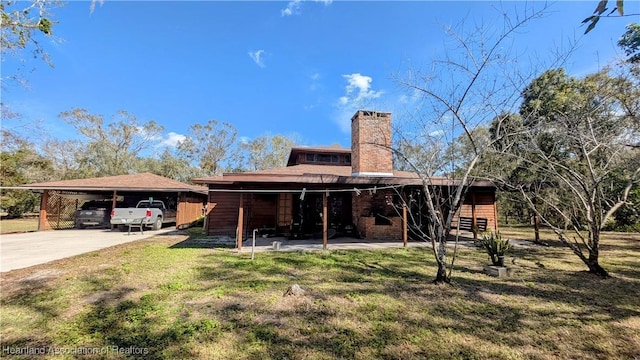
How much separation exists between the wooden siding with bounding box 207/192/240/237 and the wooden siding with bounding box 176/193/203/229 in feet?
10.4

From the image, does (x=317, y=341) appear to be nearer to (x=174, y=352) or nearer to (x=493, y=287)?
(x=174, y=352)

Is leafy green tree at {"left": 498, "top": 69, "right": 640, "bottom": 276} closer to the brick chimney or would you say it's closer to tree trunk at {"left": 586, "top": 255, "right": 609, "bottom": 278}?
tree trunk at {"left": 586, "top": 255, "right": 609, "bottom": 278}

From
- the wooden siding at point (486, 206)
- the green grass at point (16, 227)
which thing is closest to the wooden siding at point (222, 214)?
the green grass at point (16, 227)

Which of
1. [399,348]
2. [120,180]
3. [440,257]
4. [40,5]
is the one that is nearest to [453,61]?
[440,257]

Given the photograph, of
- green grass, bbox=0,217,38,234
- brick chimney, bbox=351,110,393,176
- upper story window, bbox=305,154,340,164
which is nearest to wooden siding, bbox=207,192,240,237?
upper story window, bbox=305,154,340,164

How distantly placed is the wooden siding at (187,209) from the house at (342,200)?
325cm

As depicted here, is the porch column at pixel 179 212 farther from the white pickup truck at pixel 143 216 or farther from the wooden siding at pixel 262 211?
the wooden siding at pixel 262 211

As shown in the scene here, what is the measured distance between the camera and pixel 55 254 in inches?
293

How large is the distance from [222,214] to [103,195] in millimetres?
9638

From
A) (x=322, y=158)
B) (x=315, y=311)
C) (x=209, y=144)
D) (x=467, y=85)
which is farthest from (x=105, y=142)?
(x=467, y=85)

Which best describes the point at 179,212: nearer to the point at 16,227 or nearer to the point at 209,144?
the point at 16,227

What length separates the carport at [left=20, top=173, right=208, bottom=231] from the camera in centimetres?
1349

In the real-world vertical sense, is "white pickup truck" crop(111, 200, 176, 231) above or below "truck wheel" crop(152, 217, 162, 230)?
above

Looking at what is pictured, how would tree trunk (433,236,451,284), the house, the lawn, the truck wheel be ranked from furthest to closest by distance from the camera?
the truck wheel, the house, tree trunk (433,236,451,284), the lawn
